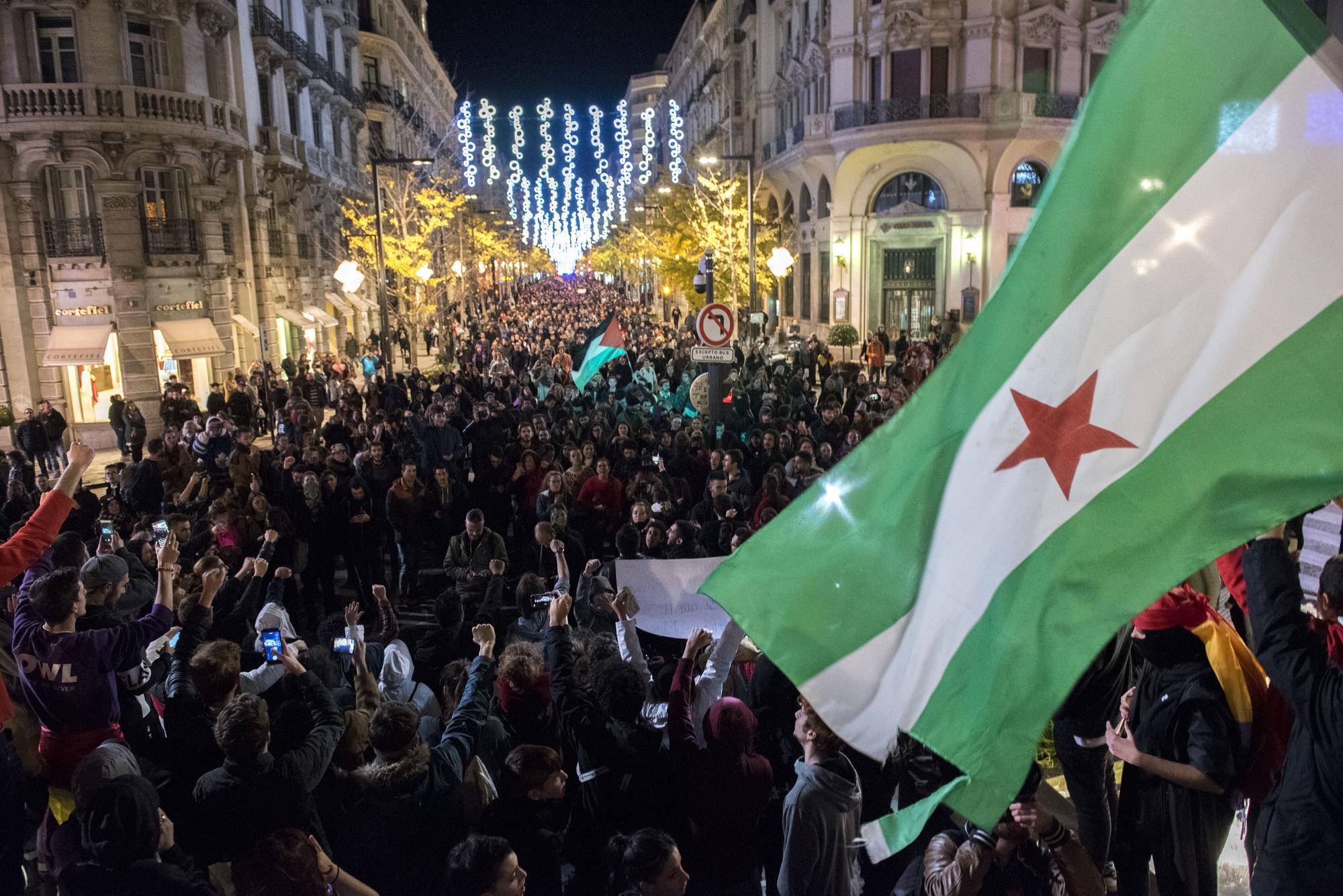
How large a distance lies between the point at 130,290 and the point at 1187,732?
27166 millimetres

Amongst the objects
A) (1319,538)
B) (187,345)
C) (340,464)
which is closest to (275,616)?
(340,464)

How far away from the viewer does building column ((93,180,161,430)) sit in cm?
2502

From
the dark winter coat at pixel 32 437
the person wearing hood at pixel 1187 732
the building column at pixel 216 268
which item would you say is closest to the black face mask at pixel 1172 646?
the person wearing hood at pixel 1187 732

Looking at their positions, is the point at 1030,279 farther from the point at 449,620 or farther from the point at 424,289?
the point at 424,289

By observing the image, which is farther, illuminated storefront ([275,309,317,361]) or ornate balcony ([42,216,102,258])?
illuminated storefront ([275,309,317,361])

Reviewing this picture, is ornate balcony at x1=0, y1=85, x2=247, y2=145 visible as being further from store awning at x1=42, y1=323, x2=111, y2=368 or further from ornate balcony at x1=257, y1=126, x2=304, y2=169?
Answer: ornate balcony at x1=257, y1=126, x2=304, y2=169

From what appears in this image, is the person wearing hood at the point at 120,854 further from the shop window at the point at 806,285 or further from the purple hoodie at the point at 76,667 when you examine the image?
the shop window at the point at 806,285

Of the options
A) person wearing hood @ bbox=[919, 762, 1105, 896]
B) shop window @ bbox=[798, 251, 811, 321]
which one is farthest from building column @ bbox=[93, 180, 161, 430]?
shop window @ bbox=[798, 251, 811, 321]

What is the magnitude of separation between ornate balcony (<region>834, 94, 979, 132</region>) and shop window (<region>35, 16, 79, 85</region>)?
23.1 metres

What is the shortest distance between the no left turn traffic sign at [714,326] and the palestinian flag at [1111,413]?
10772 millimetres

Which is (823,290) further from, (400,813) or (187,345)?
(400,813)

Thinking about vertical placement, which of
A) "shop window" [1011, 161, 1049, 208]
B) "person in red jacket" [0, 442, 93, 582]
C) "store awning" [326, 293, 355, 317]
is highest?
"shop window" [1011, 161, 1049, 208]

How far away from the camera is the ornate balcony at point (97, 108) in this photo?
23.7 metres

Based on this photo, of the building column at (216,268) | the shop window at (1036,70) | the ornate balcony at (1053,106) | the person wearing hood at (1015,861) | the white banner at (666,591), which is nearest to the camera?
the person wearing hood at (1015,861)
